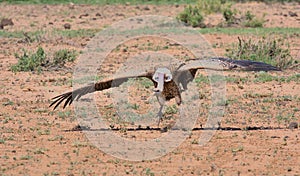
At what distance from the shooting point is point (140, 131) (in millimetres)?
10430

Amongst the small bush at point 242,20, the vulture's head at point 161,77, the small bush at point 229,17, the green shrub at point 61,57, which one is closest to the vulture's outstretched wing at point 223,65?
the vulture's head at point 161,77

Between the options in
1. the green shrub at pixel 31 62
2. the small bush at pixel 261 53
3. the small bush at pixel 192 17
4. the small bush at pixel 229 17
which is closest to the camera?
the green shrub at pixel 31 62

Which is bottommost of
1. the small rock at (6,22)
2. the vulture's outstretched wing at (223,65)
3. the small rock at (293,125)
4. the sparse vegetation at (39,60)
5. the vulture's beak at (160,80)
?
the small rock at (6,22)

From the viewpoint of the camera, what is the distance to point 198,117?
11461 millimetres

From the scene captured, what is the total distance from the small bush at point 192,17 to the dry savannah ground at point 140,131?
11.2 feet

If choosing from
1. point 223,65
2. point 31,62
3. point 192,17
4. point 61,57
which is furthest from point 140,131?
point 192,17

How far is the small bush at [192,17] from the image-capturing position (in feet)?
81.9

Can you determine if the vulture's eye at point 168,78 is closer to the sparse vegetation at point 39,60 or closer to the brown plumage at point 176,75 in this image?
the brown plumage at point 176,75

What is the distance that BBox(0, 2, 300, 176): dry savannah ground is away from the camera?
8.39m

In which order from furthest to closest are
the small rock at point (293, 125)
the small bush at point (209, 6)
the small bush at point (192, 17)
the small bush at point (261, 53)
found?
the small bush at point (209, 6) < the small bush at point (192, 17) < the small bush at point (261, 53) < the small rock at point (293, 125)

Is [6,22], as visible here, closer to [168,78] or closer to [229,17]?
[229,17]

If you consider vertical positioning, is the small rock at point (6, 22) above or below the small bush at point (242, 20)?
below

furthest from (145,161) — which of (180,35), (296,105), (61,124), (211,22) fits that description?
(211,22)

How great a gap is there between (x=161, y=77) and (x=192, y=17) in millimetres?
15340
